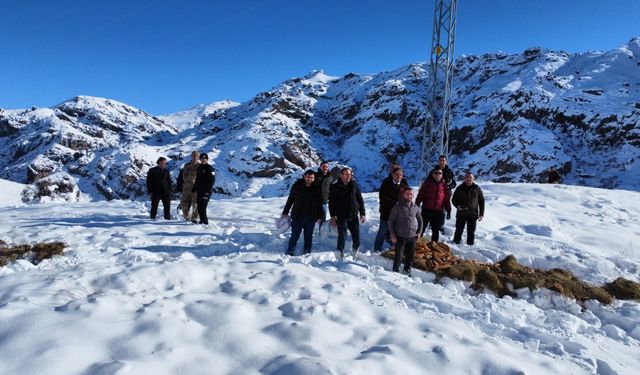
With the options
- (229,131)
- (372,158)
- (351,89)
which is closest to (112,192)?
(229,131)

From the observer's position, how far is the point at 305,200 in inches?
329

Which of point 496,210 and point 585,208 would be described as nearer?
point 496,210

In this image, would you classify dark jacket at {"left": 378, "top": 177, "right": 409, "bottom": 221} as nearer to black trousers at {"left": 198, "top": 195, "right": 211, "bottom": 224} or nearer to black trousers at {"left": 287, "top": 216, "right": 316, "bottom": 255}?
black trousers at {"left": 287, "top": 216, "right": 316, "bottom": 255}

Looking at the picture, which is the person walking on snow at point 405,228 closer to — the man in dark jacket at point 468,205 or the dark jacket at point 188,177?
the man in dark jacket at point 468,205

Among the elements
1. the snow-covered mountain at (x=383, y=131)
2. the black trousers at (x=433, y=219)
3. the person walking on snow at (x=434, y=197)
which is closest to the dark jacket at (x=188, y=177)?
the person walking on snow at (x=434, y=197)

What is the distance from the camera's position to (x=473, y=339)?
14.9 ft

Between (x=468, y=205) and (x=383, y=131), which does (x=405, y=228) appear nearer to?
(x=468, y=205)

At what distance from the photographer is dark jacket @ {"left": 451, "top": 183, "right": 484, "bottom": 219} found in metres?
9.42

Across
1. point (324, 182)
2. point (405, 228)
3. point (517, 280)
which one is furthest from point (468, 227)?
point (324, 182)

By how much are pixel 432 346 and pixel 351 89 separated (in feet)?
480

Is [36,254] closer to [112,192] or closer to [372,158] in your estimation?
[372,158]

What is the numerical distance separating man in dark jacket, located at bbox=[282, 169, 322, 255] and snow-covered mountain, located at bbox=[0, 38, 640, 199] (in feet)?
174

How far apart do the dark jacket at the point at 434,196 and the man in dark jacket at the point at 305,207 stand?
2329mm

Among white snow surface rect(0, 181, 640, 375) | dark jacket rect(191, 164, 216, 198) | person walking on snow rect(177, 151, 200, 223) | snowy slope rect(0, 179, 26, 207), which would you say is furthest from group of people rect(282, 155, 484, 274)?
snowy slope rect(0, 179, 26, 207)
